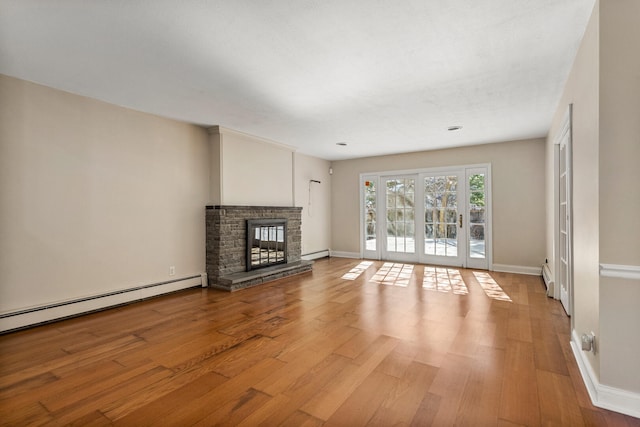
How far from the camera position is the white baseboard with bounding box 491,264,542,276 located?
5.46 meters

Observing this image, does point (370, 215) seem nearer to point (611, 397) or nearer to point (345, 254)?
point (345, 254)

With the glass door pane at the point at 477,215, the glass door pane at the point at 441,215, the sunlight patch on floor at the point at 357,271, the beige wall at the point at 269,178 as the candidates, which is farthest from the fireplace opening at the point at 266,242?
the glass door pane at the point at 477,215

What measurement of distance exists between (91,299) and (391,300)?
3.68 metres

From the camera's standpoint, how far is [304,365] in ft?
7.66

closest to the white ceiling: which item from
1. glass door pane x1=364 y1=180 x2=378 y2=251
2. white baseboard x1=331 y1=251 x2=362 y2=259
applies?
glass door pane x1=364 y1=180 x2=378 y2=251

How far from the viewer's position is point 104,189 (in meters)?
3.68

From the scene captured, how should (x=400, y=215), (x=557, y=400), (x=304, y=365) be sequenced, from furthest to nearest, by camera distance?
1. (x=400, y=215)
2. (x=304, y=365)
3. (x=557, y=400)

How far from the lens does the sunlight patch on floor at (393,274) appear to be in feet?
16.3

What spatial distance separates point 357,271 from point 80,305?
14.0 feet

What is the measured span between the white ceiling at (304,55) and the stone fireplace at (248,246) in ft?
5.42

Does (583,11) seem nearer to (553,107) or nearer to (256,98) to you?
(553,107)

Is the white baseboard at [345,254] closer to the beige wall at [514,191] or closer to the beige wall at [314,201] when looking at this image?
the beige wall at [314,201]

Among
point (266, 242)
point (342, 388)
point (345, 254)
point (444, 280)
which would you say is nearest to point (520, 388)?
point (342, 388)

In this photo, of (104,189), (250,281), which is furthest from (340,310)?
(104,189)
